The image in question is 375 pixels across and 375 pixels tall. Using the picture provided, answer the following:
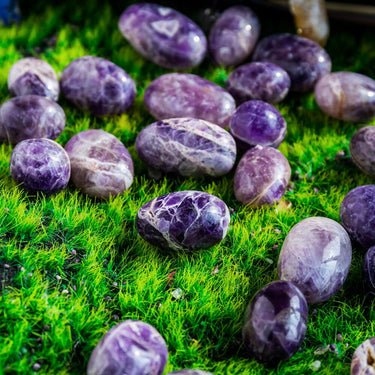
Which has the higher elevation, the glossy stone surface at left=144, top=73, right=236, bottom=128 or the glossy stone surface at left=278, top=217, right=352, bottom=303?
the glossy stone surface at left=144, top=73, right=236, bottom=128

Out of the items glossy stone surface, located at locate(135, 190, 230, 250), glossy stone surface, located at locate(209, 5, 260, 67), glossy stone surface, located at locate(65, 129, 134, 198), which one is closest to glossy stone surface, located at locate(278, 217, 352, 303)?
glossy stone surface, located at locate(135, 190, 230, 250)

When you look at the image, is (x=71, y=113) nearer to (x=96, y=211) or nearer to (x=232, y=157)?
(x=96, y=211)

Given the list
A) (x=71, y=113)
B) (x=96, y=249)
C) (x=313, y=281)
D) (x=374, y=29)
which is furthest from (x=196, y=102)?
(x=374, y=29)

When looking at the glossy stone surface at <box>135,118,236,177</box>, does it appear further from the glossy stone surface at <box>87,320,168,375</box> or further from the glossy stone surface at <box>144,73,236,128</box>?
the glossy stone surface at <box>87,320,168,375</box>

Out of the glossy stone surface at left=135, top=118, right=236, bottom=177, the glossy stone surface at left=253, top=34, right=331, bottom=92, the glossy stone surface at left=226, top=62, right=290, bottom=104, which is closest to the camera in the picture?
the glossy stone surface at left=135, top=118, right=236, bottom=177

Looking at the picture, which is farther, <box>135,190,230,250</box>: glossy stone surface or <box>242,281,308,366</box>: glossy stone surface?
<box>135,190,230,250</box>: glossy stone surface

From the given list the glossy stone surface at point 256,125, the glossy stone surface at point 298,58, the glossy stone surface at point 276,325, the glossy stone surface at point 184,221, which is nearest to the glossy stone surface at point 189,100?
the glossy stone surface at point 256,125

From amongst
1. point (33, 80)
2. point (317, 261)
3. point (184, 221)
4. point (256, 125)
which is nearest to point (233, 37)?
point (256, 125)
